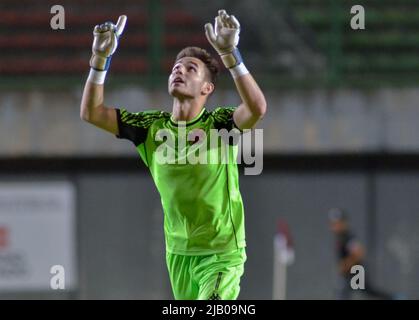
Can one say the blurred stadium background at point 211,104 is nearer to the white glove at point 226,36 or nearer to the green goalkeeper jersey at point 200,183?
the green goalkeeper jersey at point 200,183

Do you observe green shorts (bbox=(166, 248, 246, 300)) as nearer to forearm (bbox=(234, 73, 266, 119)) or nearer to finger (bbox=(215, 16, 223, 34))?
forearm (bbox=(234, 73, 266, 119))

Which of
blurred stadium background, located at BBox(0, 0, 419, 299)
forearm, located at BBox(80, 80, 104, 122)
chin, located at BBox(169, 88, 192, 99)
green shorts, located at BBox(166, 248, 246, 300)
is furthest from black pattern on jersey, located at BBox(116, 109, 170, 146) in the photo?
blurred stadium background, located at BBox(0, 0, 419, 299)

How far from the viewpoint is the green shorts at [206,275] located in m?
8.33

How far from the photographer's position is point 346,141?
53.4ft

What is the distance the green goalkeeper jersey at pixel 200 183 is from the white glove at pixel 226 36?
51 centimetres

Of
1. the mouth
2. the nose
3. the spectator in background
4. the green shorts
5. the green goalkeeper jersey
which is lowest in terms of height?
the spectator in background

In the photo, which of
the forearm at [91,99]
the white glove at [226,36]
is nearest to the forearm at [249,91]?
the white glove at [226,36]

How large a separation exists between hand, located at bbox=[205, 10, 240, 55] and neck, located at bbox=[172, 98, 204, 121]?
0.57m

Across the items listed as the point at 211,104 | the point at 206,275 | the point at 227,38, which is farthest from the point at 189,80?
the point at 211,104

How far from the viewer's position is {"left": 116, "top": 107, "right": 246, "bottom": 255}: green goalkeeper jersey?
838cm

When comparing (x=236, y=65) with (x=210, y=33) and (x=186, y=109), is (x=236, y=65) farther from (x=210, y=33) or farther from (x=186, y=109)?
(x=186, y=109)

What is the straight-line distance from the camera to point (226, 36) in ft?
25.9

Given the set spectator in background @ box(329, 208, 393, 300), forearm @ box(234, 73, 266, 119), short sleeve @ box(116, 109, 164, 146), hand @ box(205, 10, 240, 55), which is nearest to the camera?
hand @ box(205, 10, 240, 55)
